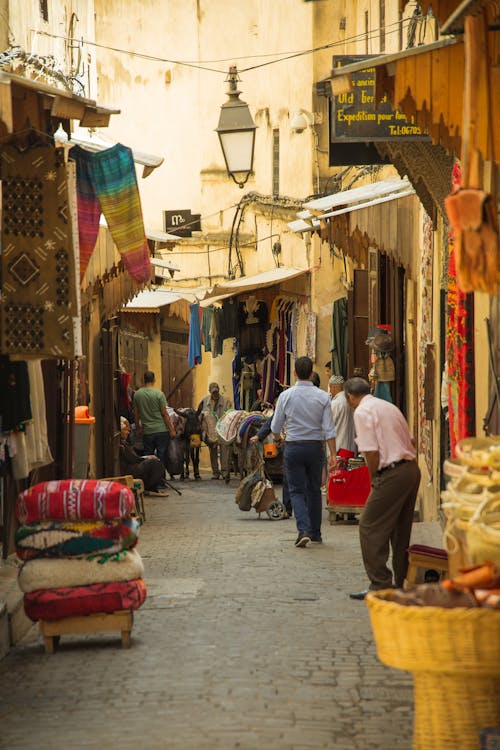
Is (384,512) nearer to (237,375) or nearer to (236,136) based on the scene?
(236,136)

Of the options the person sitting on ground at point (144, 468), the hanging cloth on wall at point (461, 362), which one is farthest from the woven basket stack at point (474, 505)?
the person sitting on ground at point (144, 468)

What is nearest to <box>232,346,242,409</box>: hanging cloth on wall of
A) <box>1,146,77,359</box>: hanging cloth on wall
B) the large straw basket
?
<box>1,146,77,359</box>: hanging cloth on wall

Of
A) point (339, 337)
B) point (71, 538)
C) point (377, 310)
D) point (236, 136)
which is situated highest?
point (236, 136)

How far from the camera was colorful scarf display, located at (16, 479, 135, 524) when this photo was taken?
25.7 feet

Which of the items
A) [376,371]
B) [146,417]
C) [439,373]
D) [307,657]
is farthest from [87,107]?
[146,417]

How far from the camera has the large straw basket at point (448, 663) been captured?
4738 mm

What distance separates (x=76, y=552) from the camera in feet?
25.9

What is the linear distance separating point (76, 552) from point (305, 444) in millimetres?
5324

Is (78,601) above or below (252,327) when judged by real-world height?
above

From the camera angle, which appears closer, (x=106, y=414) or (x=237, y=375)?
(x=106, y=414)

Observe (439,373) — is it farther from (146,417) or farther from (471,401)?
(146,417)

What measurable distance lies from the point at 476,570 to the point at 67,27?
1402 cm

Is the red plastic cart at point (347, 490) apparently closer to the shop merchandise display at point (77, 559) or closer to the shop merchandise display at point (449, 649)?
the shop merchandise display at point (77, 559)

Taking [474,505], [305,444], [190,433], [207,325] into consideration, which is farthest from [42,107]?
[207,325]
